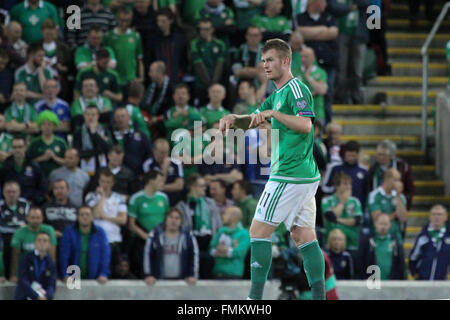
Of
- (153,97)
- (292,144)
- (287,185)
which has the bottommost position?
(287,185)

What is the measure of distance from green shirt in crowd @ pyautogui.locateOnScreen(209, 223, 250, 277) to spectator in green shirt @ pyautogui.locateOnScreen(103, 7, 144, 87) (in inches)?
132

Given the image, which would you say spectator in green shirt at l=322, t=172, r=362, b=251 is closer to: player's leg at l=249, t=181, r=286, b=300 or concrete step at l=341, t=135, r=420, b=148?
concrete step at l=341, t=135, r=420, b=148

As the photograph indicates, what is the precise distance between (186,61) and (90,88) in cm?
185

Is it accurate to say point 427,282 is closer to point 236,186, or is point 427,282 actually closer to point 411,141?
point 236,186

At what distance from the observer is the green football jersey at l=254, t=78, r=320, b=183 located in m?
8.08

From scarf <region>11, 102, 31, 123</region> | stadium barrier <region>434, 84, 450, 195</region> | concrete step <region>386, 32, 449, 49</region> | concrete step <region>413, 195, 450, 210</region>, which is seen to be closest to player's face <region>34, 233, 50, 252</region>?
scarf <region>11, 102, 31, 123</region>

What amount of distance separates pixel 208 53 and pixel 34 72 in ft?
8.29

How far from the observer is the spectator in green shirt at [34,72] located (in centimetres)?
1413

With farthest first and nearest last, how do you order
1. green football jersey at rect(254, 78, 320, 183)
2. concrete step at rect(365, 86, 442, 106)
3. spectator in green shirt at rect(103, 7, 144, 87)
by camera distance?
1. concrete step at rect(365, 86, 442, 106)
2. spectator in green shirt at rect(103, 7, 144, 87)
3. green football jersey at rect(254, 78, 320, 183)

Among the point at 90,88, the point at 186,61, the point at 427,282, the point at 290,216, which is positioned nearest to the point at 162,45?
the point at 186,61

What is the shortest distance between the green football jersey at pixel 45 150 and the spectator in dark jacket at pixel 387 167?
4278 millimetres

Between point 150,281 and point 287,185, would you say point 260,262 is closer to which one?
point 287,185

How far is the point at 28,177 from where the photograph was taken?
42.1ft

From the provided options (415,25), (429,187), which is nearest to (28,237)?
(429,187)
